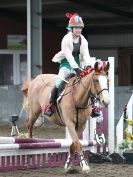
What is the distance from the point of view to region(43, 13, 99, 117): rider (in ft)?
32.6

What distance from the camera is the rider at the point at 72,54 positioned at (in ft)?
32.6

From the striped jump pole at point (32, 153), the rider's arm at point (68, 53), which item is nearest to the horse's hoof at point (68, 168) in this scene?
the striped jump pole at point (32, 153)

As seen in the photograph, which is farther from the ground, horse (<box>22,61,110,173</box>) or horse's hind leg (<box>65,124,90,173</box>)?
horse (<box>22,61,110,173</box>)

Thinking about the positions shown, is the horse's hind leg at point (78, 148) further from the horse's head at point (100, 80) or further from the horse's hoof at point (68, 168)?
the horse's head at point (100, 80)

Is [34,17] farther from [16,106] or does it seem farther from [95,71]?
[95,71]

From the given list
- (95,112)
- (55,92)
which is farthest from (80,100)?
(55,92)

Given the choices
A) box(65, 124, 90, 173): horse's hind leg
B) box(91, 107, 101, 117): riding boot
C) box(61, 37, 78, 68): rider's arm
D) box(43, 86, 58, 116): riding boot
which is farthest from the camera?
box(43, 86, 58, 116): riding boot

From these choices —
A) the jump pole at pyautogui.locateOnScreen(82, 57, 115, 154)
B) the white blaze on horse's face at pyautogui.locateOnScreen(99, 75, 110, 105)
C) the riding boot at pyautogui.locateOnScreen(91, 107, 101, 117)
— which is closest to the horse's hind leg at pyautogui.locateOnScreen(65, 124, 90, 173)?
the riding boot at pyautogui.locateOnScreen(91, 107, 101, 117)

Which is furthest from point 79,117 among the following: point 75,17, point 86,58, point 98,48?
point 98,48

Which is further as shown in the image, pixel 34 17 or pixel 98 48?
pixel 98 48

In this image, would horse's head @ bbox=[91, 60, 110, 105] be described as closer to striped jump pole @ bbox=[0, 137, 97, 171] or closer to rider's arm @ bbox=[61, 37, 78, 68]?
rider's arm @ bbox=[61, 37, 78, 68]

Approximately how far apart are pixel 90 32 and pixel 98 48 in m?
1.00

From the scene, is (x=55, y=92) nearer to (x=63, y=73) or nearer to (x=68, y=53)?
(x=63, y=73)

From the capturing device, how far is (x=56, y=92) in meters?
10.4
